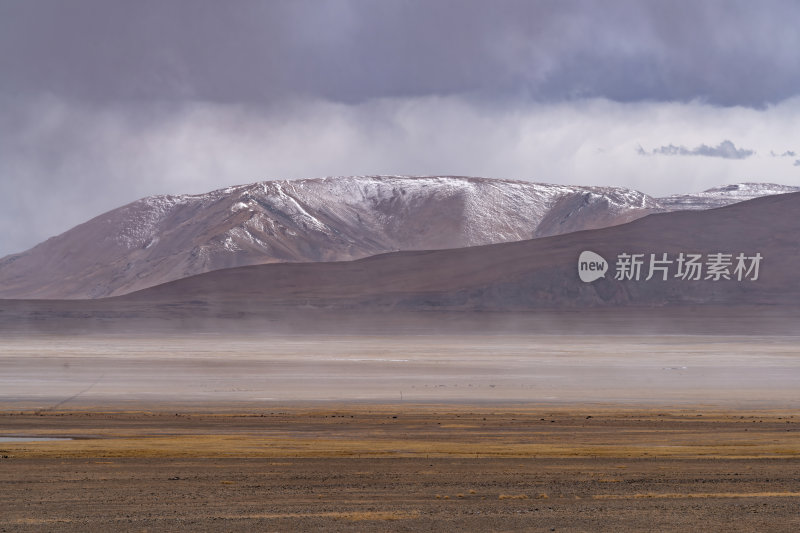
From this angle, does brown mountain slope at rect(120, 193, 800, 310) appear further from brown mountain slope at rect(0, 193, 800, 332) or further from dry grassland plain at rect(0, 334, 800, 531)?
dry grassland plain at rect(0, 334, 800, 531)

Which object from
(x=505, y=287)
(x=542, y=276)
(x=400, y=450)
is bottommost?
(x=400, y=450)

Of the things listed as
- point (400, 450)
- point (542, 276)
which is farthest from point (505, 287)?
point (400, 450)

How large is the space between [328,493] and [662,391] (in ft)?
64.8

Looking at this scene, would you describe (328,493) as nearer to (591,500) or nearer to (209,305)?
(591,500)

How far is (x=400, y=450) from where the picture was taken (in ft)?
53.6

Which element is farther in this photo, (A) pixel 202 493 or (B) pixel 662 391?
(B) pixel 662 391

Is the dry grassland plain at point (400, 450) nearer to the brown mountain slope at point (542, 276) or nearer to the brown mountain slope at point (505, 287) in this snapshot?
the brown mountain slope at point (505, 287)

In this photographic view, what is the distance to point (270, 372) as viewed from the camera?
38.2 metres

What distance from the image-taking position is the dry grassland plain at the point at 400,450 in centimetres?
1127

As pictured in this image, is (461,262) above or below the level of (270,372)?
above

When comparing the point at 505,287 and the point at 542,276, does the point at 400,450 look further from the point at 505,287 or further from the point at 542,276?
the point at 542,276

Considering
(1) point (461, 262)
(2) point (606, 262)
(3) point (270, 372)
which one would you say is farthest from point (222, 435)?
(1) point (461, 262)

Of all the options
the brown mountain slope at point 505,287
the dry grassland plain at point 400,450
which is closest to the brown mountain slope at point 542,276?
the brown mountain slope at point 505,287

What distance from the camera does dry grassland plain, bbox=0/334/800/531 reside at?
11266mm
